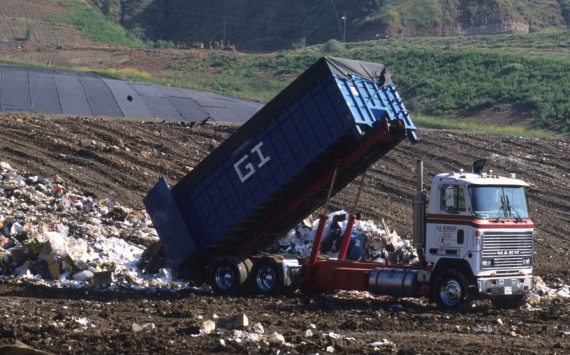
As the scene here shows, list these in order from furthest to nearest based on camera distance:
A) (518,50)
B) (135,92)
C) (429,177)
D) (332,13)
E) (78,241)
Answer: (332,13), (518,50), (135,92), (429,177), (78,241)

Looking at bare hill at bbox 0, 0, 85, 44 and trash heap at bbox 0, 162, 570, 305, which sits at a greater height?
bare hill at bbox 0, 0, 85, 44

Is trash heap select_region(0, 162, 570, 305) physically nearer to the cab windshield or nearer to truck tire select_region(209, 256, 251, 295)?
truck tire select_region(209, 256, 251, 295)

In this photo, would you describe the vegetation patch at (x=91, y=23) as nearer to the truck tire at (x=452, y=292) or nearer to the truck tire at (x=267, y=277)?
the truck tire at (x=267, y=277)

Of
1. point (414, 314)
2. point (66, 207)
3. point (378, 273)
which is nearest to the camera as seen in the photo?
point (414, 314)

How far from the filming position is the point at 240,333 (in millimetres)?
11453

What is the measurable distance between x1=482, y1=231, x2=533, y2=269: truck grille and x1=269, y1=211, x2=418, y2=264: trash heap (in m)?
4.27

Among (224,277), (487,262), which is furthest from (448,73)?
(487,262)

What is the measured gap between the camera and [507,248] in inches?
586

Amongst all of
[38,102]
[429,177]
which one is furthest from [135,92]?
[429,177]

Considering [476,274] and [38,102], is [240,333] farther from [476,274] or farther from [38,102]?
[38,102]

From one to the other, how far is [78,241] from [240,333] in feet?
26.9

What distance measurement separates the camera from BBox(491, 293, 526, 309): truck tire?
15.5m

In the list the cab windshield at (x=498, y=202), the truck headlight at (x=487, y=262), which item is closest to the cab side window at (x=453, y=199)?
the cab windshield at (x=498, y=202)

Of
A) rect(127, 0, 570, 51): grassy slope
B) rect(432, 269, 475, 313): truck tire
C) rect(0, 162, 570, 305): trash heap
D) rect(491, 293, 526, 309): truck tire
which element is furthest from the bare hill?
rect(432, 269, 475, 313): truck tire
